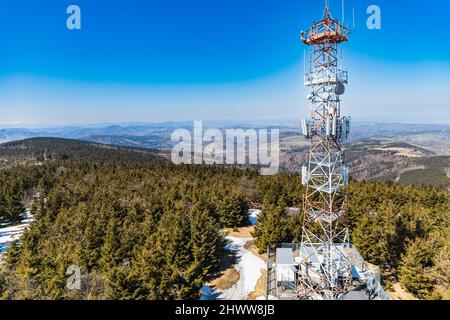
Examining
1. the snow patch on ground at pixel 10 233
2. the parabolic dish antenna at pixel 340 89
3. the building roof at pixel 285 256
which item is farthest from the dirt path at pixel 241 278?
the snow patch on ground at pixel 10 233

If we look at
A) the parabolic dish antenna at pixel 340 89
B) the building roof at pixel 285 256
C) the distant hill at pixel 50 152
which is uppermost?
the parabolic dish antenna at pixel 340 89

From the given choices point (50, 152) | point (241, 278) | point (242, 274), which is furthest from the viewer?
point (50, 152)

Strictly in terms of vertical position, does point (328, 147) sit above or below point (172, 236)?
above

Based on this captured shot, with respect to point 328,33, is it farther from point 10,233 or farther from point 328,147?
point 10,233

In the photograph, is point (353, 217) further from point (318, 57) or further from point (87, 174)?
point (87, 174)

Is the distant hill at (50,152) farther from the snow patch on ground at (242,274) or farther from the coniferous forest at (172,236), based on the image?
the snow patch on ground at (242,274)

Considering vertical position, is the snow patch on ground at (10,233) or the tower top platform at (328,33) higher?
the tower top platform at (328,33)

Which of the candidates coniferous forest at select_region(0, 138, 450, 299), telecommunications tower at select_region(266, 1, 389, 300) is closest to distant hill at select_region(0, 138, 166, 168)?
coniferous forest at select_region(0, 138, 450, 299)

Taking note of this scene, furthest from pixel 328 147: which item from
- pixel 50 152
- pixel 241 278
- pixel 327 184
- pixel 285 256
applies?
pixel 50 152

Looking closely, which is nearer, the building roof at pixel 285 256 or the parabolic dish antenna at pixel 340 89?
the parabolic dish antenna at pixel 340 89
